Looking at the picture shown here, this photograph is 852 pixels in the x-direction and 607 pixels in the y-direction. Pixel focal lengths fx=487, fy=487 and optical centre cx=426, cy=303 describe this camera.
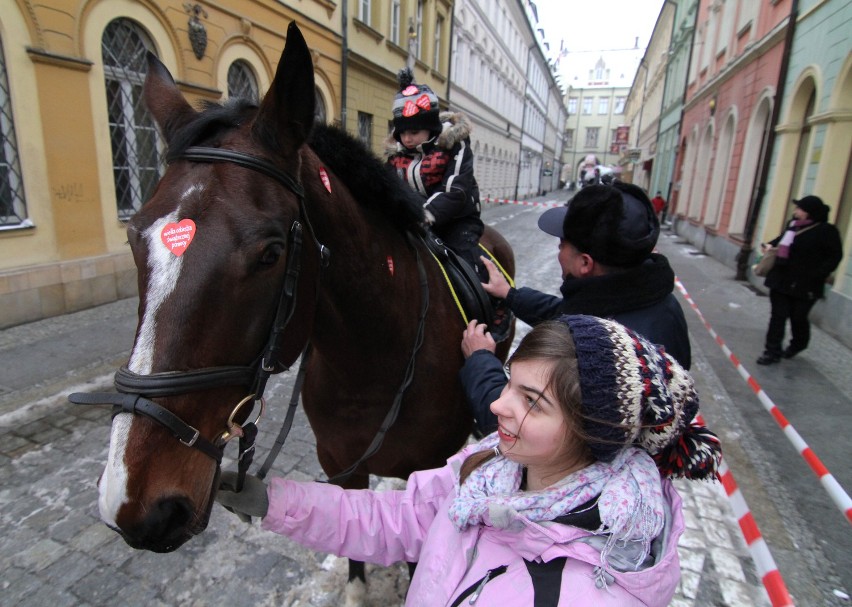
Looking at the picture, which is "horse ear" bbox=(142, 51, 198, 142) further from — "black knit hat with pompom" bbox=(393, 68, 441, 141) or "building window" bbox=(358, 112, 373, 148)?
"building window" bbox=(358, 112, 373, 148)

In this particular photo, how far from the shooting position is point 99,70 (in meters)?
6.73

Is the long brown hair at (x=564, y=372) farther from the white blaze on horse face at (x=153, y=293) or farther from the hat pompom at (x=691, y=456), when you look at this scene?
the white blaze on horse face at (x=153, y=293)

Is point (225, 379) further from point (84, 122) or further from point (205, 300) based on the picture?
point (84, 122)

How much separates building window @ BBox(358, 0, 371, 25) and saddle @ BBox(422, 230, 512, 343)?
13.4 metres

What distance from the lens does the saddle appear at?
8.51 feet

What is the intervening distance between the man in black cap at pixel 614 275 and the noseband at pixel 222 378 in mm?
844

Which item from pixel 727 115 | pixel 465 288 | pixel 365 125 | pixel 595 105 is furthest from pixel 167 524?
pixel 595 105

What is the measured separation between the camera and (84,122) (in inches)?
262

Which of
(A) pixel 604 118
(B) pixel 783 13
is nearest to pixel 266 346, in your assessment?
(B) pixel 783 13

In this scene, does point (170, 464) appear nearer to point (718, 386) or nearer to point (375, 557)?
point (375, 557)

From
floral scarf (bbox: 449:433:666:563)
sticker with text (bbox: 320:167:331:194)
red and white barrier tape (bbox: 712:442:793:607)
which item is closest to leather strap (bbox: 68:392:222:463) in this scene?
floral scarf (bbox: 449:433:666:563)

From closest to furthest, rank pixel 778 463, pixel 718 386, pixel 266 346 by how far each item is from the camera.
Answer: pixel 266 346 < pixel 778 463 < pixel 718 386

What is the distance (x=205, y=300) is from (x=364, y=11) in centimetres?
1552

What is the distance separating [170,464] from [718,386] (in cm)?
574
